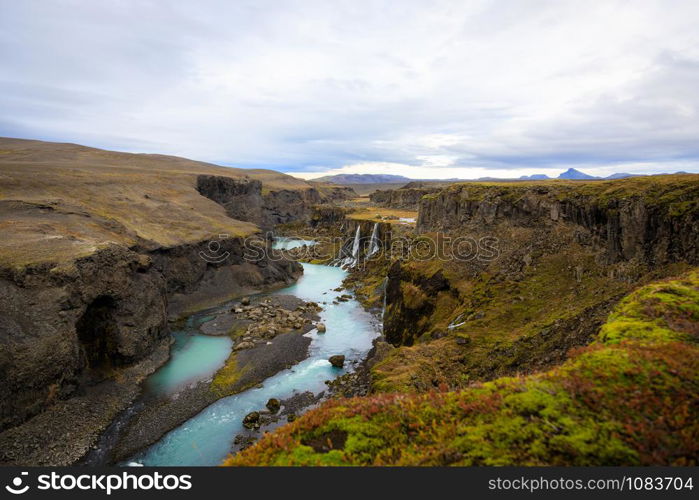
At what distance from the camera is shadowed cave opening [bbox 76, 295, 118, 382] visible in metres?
34.8

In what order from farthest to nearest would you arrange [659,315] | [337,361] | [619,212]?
[337,361], [619,212], [659,315]

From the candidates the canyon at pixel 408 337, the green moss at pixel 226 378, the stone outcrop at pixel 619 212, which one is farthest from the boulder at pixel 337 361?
the stone outcrop at pixel 619 212

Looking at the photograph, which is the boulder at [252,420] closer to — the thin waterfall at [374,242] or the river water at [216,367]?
the river water at [216,367]

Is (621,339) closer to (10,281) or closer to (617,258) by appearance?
(617,258)

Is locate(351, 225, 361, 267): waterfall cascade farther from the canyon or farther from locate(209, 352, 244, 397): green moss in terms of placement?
locate(209, 352, 244, 397): green moss

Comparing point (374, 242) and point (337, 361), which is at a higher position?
point (374, 242)

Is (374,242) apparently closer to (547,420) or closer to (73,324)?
(73,324)

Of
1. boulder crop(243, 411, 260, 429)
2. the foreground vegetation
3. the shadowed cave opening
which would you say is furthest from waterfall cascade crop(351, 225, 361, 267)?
the foreground vegetation

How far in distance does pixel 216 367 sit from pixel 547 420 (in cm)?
3857

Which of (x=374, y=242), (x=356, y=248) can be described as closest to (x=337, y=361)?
(x=374, y=242)

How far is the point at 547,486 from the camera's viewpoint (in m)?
7.40

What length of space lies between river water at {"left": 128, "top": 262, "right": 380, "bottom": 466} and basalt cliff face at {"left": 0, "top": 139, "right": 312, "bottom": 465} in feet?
11.3

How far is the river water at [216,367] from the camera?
2734 centimetres

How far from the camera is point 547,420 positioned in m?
8.77
